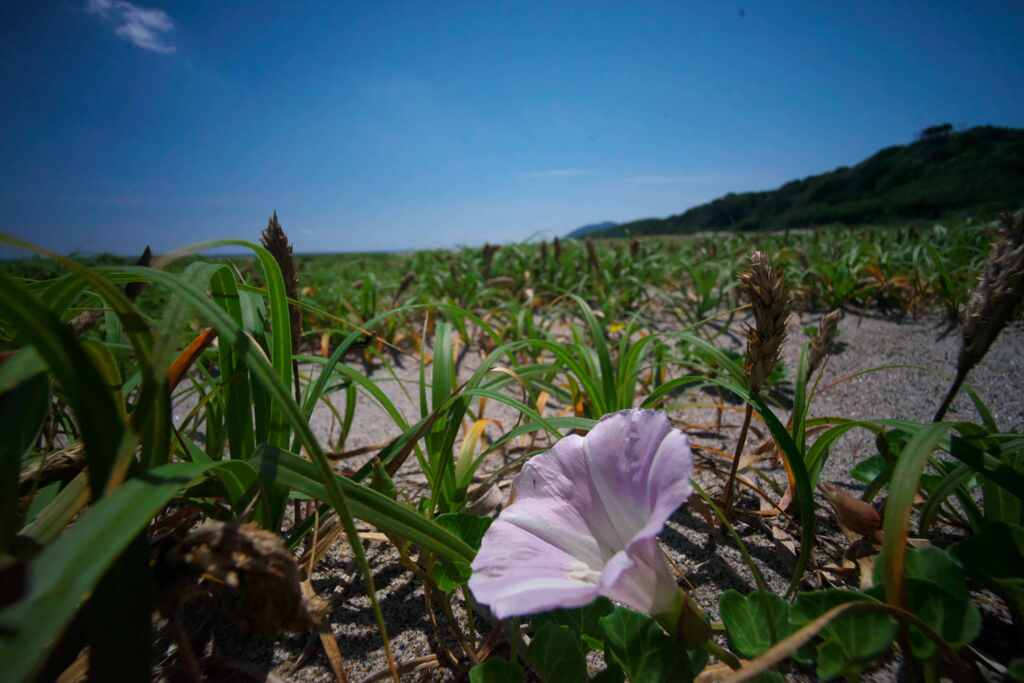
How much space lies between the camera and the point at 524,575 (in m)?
0.67

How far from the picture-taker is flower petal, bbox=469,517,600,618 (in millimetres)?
566

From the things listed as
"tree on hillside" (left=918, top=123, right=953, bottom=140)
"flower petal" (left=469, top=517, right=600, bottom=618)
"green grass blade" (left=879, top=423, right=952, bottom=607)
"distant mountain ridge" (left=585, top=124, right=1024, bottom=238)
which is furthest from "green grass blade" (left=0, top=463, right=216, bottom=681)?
"tree on hillside" (left=918, top=123, right=953, bottom=140)

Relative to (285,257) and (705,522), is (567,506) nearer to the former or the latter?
(705,522)

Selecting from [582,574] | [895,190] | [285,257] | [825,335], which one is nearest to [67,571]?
[582,574]

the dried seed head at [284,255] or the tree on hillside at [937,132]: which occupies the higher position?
the tree on hillside at [937,132]

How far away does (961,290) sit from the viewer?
10.1 feet

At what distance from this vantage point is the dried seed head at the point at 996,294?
1026 millimetres

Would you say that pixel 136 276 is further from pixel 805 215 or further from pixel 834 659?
pixel 805 215

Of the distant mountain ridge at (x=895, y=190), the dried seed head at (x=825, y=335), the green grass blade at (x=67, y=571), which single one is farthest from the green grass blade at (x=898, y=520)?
the distant mountain ridge at (x=895, y=190)

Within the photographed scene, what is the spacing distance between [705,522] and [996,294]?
0.93m

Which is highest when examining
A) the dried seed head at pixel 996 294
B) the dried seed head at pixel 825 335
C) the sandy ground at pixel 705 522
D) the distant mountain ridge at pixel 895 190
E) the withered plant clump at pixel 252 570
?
the distant mountain ridge at pixel 895 190

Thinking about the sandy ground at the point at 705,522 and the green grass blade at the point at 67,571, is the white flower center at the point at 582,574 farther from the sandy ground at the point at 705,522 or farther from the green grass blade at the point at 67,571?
the green grass blade at the point at 67,571

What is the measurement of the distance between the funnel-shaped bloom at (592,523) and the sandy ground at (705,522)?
423 millimetres

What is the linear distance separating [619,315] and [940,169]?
1714 inches
